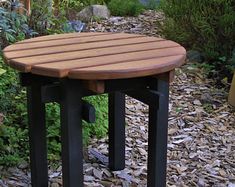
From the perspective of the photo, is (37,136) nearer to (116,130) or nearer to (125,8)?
(116,130)

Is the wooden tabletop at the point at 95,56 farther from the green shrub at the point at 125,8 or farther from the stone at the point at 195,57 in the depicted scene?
the green shrub at the point at 125,8

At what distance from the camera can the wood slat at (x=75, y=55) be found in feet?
7.29

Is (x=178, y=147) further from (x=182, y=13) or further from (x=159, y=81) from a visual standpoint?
(x=182, y=13)

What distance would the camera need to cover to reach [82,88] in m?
2.24

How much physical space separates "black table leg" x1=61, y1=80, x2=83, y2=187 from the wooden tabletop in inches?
4.5

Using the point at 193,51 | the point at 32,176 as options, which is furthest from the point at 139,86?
the point at 193,51

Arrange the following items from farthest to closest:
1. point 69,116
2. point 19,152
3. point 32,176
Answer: point 19,152
point 32,176
point 69,116

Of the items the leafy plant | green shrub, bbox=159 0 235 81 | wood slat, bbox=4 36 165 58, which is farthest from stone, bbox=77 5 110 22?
wood slat, bbox=4 36 165 58

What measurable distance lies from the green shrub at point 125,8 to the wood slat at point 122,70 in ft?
16.6

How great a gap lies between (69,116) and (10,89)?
1.54 metres

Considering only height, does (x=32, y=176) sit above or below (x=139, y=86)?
below

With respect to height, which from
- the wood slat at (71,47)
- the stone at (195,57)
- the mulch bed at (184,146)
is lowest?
the mulch bed at (184,146)

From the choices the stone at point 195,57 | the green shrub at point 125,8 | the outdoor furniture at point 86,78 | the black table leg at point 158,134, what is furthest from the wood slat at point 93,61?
the green shrub at point 125,8

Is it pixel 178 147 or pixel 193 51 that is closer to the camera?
pixel 178 147
